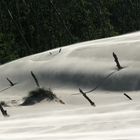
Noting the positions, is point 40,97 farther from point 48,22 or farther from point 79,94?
point 48,22

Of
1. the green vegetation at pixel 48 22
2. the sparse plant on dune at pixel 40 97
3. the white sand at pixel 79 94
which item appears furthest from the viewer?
the green vegetation at pixel 48 22

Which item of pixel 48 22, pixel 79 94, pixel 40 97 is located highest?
pixel 40 97

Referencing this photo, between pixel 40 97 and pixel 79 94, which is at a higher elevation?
pixel 40 97

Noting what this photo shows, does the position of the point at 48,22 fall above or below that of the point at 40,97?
below

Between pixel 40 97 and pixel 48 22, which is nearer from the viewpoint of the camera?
pixel 40 97

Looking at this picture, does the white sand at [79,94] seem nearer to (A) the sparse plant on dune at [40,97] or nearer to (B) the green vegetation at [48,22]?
(A) the sparse plant on dune at [40,97]

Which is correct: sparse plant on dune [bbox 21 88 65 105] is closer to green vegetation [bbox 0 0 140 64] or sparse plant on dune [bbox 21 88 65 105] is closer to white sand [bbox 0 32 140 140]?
white sand [bbox 0 32 140 140]

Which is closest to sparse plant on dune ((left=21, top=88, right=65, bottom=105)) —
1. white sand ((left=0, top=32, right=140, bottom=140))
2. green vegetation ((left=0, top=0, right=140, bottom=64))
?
white sand ((left=0, top=32, right=140, bottom=140))

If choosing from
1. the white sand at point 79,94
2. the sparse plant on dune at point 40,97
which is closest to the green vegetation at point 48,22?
the white sand at point 79,94

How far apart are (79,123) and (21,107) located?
3.27 metres

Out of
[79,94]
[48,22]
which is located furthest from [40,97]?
[48,22]

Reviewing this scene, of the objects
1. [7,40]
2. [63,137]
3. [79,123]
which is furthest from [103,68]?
[7,40]

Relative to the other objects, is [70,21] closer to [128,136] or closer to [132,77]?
[132,77]

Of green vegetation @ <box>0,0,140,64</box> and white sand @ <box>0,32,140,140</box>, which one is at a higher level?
white sand @ <box>0,32,140,140</box>
